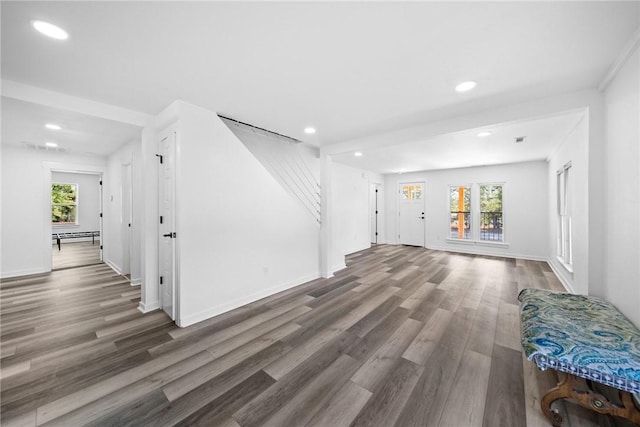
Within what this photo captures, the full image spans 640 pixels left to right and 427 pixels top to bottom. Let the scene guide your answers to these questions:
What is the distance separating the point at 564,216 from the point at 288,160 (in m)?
5.14

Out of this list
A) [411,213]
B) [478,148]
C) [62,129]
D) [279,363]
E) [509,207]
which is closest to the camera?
[279,363]

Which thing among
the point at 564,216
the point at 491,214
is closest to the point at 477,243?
the point at 491,214

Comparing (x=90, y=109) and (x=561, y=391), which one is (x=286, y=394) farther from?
(x=90, y=109)

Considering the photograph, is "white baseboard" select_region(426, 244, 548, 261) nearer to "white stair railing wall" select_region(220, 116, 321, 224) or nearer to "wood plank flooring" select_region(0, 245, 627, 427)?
"wood plank flooring" select_region(0, 245, 627, 427)

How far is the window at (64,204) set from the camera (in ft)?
26.8

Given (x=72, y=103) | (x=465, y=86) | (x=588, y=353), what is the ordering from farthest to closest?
(x=72, y=103), (x=465, y=86), (x=588, y=353)

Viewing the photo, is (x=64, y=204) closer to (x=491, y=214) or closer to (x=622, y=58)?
(x=622, y=58)

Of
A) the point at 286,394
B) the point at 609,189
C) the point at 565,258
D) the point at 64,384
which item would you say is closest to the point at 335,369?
the point at 286,394

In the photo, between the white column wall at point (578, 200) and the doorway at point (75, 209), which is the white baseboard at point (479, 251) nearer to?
the white column wall at point (578, 200)

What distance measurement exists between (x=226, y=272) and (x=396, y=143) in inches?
121

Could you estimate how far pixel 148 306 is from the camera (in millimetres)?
2963

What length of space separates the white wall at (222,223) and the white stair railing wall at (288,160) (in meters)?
0.60

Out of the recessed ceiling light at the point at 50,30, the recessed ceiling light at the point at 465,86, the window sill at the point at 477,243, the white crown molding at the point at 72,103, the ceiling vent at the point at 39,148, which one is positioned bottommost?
the window sill at the point at 477,243

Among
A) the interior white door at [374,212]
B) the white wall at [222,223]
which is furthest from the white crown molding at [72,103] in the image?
the interior white door at [374,212]
